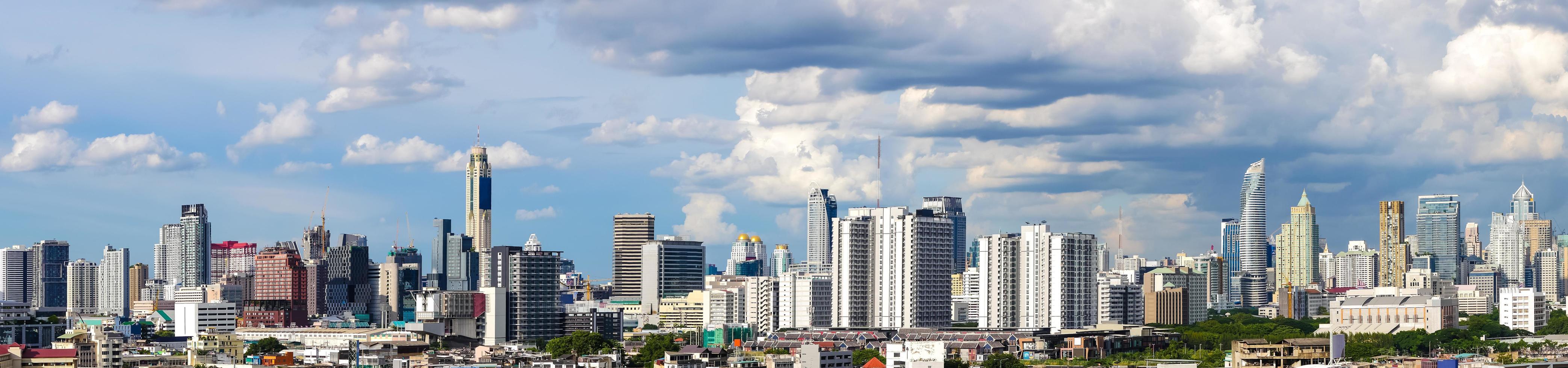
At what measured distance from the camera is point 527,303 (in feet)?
569

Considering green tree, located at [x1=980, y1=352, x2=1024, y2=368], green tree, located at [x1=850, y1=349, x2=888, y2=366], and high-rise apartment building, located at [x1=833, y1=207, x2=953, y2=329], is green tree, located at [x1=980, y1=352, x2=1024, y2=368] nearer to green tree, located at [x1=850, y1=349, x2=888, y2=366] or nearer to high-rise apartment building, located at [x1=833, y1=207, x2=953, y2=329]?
green tree, located at [x1=850, y1=349, x2=888, y2=366]

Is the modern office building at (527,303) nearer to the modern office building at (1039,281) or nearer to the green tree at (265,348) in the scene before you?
the green tree at (265,348)

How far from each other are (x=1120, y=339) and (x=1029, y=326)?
18119 mm

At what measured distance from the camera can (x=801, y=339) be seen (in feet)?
483

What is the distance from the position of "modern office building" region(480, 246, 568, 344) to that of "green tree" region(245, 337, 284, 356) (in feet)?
69.5

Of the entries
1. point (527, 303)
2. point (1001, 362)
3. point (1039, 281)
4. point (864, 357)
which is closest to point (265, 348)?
point (527, 303)

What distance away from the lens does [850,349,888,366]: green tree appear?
12081 cm

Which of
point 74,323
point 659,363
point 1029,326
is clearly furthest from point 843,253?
point 74,323

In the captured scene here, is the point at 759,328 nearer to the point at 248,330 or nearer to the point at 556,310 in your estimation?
the point at 556,310

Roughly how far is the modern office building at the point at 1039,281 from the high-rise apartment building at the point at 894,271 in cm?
119

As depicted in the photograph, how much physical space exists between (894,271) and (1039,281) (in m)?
13.5

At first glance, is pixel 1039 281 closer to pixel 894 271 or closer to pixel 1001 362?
pixel 894 271

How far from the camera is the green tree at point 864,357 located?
12081 cm

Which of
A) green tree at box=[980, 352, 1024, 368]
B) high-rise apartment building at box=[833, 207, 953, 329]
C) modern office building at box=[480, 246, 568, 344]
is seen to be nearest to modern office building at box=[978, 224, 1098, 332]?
high-rise apartment building at box=[833, 207, 953, 329]
